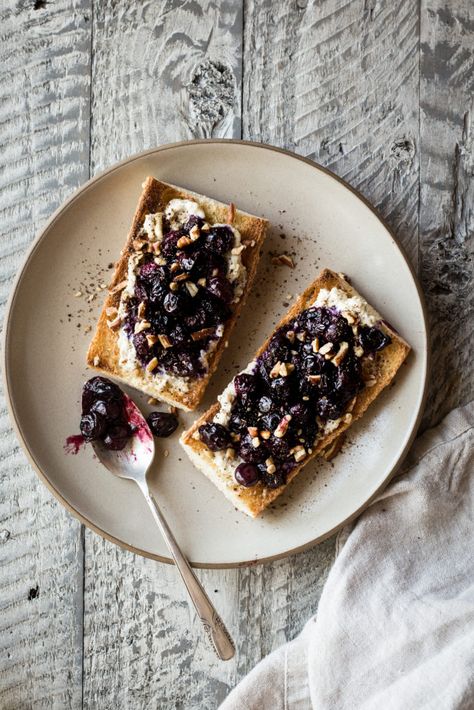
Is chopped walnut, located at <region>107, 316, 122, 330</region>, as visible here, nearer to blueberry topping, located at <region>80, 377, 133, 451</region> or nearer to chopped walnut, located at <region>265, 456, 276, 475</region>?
blueberry topping, located at <region>80, 377, 133, 451</region>

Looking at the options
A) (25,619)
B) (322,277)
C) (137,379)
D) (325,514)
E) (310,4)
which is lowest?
(25,619)

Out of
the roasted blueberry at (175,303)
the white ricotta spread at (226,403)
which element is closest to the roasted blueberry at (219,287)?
the roasted blueberry at (175,303)

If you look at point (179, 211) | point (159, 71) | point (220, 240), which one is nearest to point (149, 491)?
point (220, 240)

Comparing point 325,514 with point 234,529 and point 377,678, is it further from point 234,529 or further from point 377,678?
point 377,678

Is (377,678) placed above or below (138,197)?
below

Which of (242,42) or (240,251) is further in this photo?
(242,42)

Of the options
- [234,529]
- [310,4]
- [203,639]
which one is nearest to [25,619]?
[203,639]

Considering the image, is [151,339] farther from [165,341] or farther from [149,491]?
[149,491]
